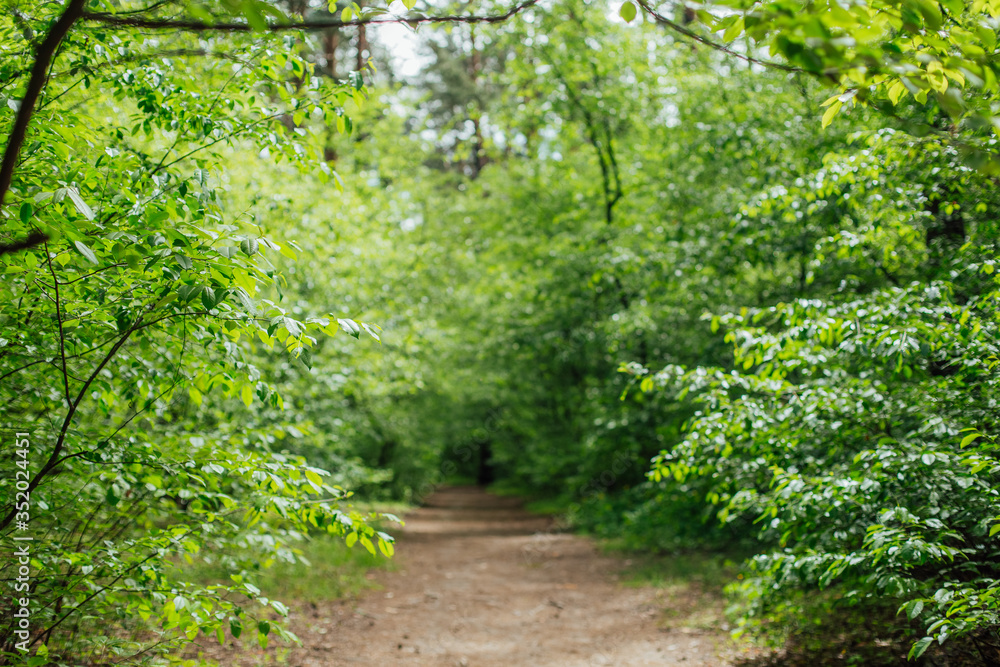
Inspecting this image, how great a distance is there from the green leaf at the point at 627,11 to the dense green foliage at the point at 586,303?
13 cm

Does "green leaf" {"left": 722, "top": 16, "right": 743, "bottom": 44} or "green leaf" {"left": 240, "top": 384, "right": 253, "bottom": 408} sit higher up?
"green leaf" {"left": 722, "top": 16, "right": 743, "bottom": 44}

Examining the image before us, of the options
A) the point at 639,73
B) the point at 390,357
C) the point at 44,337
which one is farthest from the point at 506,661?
the point at 639,73

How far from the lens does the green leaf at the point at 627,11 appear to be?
2.08 meters

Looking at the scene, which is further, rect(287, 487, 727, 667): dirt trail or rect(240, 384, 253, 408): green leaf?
rect(287, 487, 727, 667): dirt trail

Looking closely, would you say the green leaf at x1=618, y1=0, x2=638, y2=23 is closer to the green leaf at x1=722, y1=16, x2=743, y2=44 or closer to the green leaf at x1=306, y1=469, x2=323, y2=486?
the green leaf at x1=722, y1=16, x2=743, y2=44

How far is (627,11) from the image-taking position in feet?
6.83

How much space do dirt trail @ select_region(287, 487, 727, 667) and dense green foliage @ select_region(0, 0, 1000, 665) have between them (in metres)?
0.95

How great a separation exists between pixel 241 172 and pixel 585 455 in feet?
27.1

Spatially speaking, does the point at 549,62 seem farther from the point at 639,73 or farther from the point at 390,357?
the point at 390,357

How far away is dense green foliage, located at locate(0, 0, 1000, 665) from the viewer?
2385 mm

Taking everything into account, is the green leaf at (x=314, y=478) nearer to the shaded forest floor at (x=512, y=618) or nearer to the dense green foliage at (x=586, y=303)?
the dense green foliage at (x=586, y=303)

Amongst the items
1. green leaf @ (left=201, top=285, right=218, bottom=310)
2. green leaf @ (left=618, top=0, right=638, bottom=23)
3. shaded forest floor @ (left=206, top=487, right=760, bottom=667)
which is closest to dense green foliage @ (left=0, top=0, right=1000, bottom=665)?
green leaf @ (left=201, top=285, right=218, bottom=310)

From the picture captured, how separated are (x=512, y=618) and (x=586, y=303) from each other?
550 centimetres

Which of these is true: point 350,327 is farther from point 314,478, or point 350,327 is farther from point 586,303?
point 586,303
